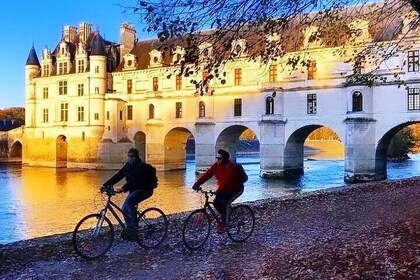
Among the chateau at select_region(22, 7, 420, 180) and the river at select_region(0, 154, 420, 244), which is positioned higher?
the chateau at select_region(22, 7, 420, 180)

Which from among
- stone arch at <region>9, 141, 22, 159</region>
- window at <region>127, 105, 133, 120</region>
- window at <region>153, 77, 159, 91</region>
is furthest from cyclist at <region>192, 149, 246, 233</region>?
stone arch at <region>9, 141, 22, 159</region>

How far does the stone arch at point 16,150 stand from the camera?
63219mm

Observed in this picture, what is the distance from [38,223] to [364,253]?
14757 millimetres

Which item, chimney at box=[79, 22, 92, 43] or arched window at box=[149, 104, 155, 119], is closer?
arched window at box=[149, 104, 155, 119]

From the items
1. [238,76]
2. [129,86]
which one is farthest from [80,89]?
[238,76]

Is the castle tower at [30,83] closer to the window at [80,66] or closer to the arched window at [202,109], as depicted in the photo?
the window at [80,66]

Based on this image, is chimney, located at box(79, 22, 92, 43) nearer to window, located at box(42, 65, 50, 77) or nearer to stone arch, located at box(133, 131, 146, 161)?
window, located at box(42, 65, 50, 77)

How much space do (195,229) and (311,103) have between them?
30291 millimetres

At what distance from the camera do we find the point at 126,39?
52312mm

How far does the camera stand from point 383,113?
109 ft

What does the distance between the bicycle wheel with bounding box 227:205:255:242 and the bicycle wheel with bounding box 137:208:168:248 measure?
1145 mm

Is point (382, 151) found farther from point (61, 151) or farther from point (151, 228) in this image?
point (61, 151)

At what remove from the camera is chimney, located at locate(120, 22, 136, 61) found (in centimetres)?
5175

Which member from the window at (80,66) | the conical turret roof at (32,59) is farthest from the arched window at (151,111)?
the conical turret roof at (32,59)
